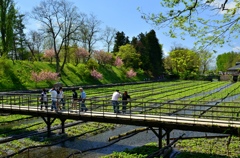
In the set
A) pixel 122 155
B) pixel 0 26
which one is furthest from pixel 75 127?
pixel 0 26

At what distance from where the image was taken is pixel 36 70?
5662cm

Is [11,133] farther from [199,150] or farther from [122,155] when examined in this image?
[199,150]

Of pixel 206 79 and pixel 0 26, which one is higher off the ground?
pixel 0 26

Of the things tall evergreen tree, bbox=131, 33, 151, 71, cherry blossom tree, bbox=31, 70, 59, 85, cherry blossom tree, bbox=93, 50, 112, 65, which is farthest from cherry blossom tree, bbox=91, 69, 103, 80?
tall evergreen tree, bbox=131, 33, 151, 71

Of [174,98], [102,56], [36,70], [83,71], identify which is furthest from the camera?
[102,56]

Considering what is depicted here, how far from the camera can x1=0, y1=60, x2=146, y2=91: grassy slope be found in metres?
47.7

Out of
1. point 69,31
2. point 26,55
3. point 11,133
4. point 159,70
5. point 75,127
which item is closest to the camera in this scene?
point 11,133

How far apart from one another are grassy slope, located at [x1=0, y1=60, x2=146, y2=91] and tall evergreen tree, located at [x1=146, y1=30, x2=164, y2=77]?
1724cm

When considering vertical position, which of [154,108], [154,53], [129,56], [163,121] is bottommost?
[163,121]

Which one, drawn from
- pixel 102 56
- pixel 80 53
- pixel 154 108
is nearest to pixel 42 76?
pixel 80 53

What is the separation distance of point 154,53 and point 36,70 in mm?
48621

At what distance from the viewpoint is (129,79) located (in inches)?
3095

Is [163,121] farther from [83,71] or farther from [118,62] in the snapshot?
[118,62]

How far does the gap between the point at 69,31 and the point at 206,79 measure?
5320 cm
